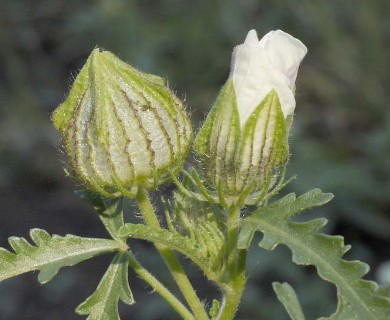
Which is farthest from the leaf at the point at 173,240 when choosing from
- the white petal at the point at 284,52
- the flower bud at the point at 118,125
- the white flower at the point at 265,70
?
the white petal at the point at 284,52

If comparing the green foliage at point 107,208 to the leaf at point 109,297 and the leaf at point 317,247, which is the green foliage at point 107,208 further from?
the leaf at point 317,247

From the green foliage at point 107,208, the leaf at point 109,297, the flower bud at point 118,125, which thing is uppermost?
the flower bud at point 118,125

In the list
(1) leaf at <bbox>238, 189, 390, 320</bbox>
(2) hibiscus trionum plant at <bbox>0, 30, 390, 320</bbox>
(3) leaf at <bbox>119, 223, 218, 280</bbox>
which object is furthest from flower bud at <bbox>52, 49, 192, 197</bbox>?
(1) leaf at <bbox>238, 189, 390, 320</bbox>

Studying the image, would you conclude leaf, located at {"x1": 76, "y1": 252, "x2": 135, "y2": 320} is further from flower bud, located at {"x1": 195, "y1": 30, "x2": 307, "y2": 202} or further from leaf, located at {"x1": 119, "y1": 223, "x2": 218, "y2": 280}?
flower bud, located at {"x1": 195, "y1": 30, "x2": 307, "y2": 202}

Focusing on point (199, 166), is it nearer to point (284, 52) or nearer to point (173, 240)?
point (173, 240)

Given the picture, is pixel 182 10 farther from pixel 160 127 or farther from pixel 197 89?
pixel 160 127
